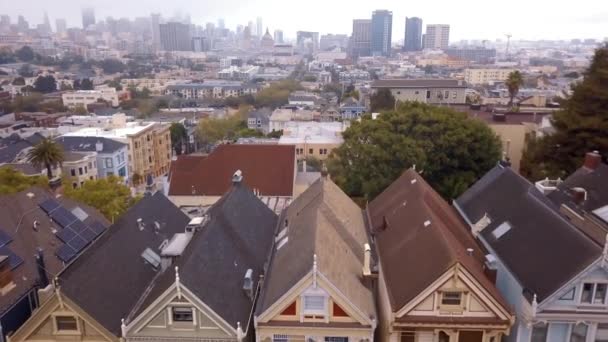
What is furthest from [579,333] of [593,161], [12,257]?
[12,257]

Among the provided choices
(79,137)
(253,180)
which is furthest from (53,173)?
(253,180)

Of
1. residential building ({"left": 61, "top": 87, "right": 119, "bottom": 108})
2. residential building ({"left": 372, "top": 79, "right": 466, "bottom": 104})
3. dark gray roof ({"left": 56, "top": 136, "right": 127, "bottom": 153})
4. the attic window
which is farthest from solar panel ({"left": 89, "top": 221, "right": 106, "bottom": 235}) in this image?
residential building ({"left": 61, "top": 87, "right": 119, "bottom": 108})

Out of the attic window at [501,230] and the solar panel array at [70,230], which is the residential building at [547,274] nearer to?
the attic window at [501,230]

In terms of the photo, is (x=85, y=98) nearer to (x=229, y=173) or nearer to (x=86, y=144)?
(x=86, y=144)

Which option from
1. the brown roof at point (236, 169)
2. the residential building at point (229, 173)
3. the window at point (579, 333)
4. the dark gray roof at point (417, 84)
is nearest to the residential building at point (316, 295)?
the window at point (579, 333)

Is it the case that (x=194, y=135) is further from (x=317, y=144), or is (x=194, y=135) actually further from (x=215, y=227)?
(x=215, y=227)

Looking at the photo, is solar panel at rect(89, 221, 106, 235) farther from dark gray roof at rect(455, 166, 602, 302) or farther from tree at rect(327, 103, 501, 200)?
dark gray roof at rect(455, 166, 602, 302)

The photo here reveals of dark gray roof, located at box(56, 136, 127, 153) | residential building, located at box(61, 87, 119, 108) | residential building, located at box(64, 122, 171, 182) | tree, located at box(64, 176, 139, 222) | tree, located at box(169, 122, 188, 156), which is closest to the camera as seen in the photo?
tree, located at box(64, 176, 139, 222)

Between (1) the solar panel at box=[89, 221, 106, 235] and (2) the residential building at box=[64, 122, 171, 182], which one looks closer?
(1) the solar panel at box=[89, 221, 106, 235]
